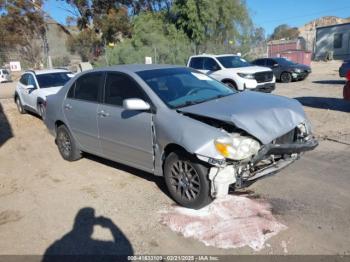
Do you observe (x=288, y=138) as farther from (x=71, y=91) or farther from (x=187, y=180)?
(x=71, y=91)

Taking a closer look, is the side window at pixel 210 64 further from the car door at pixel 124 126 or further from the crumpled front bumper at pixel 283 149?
the crumpled front bumper at pixel 283 149

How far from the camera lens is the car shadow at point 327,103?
10.5 meters

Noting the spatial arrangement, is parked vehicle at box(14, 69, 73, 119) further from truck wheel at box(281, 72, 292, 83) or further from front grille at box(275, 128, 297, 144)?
truck wheel at box(281, 72, 292, 83)

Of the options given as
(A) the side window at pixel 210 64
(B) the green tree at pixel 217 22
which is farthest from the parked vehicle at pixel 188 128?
(B) the green tree at pixel 217 22

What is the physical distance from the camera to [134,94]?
5000 mm

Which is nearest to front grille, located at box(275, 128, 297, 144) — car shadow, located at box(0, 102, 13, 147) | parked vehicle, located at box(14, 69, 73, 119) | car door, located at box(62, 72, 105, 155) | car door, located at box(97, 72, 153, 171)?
car door, located at box(97, 72, 153, 171)

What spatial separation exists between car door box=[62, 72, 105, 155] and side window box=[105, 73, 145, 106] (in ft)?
0.67

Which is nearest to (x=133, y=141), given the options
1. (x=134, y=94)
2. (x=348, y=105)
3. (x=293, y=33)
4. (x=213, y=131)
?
(x=134, y=94)

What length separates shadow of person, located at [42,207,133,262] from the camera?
12.0 feet

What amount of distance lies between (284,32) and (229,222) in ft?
328

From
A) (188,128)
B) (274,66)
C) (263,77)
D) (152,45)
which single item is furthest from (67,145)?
(152,45)

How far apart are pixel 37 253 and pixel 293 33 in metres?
98.3

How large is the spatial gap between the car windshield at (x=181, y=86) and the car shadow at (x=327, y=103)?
618 cm

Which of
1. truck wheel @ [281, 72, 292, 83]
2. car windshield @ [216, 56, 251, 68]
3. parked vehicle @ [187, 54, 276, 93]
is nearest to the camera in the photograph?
parked vehicle @ [187, 54, 276, 93]
